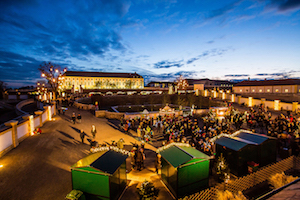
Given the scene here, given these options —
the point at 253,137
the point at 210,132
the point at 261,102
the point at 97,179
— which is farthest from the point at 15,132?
the point at 261,102

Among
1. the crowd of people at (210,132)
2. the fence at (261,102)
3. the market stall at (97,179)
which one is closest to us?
the market stall at (97,179)

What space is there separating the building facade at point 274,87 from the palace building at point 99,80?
61941 mm

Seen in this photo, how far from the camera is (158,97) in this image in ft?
173

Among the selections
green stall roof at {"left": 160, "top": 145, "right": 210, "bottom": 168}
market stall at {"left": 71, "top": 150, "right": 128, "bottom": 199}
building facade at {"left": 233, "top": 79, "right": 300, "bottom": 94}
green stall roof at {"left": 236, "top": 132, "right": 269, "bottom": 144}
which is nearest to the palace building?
building facade at {"left": 233, "top": 79, "right": 300, "bottom": 94}

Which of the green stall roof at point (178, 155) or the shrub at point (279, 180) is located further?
the shrub at point (279, 180)

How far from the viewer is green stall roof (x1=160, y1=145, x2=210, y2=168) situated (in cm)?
555

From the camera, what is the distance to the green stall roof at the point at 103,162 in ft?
15.8

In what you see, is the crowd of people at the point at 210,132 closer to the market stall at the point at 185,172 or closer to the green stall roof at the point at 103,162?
the market stall at the point at 185,172

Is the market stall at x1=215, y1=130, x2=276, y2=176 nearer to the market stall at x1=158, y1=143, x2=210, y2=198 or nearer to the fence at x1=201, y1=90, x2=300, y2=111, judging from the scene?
the market stall at x1=158, y1=143, x2=210, y2=198

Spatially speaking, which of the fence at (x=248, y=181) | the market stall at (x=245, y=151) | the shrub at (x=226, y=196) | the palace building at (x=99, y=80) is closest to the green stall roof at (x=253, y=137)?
the market stall at (x=245, y=151)

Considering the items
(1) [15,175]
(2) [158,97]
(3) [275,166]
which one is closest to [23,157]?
(1) [15,175]

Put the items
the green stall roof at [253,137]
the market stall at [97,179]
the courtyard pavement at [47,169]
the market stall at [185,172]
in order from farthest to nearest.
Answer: the green stall roof at [253,137] → the courtyard pavement at [47,169] → the market stall at [185,172] → the market stall at [97,179]

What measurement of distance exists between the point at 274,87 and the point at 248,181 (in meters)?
41.4

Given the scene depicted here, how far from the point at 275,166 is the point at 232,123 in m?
11.9
